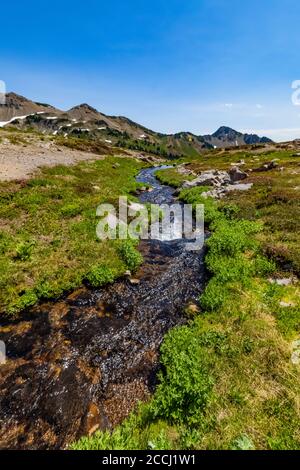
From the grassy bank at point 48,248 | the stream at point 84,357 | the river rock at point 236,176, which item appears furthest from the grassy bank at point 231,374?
the river rock at point 236,176

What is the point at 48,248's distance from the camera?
1788 centimetres

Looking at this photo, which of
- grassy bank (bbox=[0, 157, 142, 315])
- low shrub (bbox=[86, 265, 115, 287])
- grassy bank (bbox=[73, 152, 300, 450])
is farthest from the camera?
low shrub (bbox=[86, 265, 115, 287])

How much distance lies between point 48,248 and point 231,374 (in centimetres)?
1324

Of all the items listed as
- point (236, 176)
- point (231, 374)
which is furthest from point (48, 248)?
point (236, 176)

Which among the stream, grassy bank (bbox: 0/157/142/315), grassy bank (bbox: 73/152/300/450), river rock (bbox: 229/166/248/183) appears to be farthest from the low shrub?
river rock (bbox: 229/166/248/183)

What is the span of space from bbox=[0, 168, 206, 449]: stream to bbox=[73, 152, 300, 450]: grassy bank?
0.83 meters

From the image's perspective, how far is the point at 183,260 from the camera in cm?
1902

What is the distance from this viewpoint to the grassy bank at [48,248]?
14.3 meters

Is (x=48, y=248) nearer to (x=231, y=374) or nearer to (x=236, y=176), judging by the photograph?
(x=231, y=374)

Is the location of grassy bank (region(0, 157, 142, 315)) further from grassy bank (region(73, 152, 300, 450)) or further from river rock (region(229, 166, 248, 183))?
river rock (region(229, 166, 248, 183))

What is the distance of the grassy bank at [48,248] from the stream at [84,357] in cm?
95

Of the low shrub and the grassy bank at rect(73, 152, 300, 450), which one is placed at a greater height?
the low shrub

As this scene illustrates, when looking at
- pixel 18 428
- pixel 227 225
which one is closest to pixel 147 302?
pixel 18 428

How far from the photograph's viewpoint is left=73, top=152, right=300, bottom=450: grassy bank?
A: 729 cm
